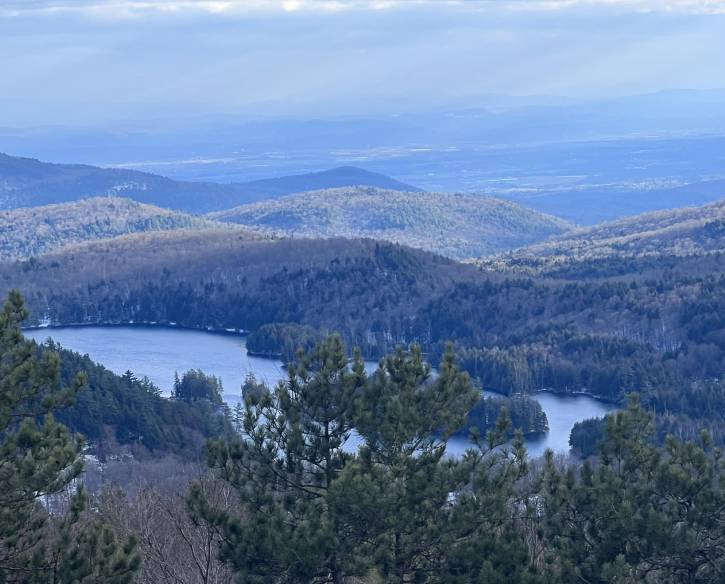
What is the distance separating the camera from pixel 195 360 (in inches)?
4370

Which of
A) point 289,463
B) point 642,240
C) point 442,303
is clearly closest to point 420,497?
point 289,463

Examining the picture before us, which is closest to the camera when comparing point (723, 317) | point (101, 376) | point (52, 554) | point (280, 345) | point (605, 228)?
point (52, 554)

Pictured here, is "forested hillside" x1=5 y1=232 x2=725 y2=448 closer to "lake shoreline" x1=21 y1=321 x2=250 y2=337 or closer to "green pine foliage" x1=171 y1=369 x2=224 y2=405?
"lake shoreline" x1=21 y1=321 x2=250 y2=337

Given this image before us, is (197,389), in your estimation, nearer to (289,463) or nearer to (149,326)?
(149,326)

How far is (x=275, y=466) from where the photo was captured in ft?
80.8

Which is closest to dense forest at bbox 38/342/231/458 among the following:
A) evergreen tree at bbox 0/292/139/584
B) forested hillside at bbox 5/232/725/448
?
forested hillside at bbox 5/232/725/448

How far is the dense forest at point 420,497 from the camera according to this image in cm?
2323

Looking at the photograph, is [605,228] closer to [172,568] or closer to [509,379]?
[509,379]

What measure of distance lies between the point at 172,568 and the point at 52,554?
20.9ft

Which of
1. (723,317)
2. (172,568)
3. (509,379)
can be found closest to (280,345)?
(509,379)

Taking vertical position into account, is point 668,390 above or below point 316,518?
below

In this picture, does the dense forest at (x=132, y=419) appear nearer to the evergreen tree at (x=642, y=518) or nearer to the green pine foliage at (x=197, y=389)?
the green pine foliage at (x=197, y=389)

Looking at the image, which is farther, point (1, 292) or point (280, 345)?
point (1, 292)

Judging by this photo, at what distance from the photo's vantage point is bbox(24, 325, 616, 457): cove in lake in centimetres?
8612
